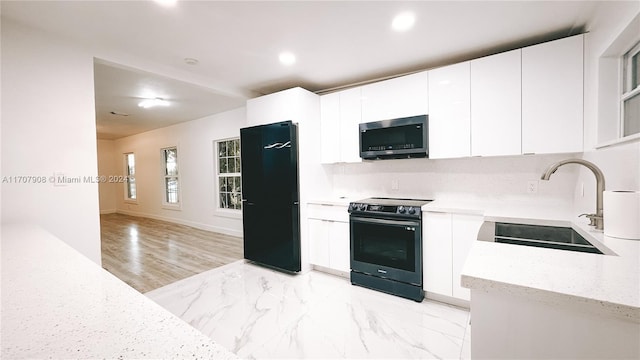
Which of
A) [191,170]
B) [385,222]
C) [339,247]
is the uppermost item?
[191,170]

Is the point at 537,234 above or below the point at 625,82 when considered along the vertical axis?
below

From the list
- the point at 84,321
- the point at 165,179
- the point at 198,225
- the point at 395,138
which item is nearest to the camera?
the point at 84,321

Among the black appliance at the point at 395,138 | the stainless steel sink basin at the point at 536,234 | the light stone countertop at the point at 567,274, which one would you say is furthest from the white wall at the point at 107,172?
the light stone countertop at the point at 567,274

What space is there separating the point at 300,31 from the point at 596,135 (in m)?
2.25

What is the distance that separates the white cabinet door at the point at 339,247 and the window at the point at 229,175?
2.63 m

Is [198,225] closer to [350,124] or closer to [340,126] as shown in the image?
[340,126]

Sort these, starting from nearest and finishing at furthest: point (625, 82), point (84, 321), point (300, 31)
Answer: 1. point (84, 321)
2. point (625, 82)
3. point (300, 31)

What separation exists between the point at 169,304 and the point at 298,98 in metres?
2.47

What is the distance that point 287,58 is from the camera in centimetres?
267

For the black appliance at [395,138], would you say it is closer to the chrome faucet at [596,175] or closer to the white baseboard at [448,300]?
the chrome faucet at [596,175]

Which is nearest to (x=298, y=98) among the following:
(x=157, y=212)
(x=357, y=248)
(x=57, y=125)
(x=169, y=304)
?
(x=357, y=248)

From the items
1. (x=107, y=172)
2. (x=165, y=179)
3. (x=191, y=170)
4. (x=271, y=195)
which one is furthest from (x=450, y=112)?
(x=107, y=172)

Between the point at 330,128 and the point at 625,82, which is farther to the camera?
the point at 330,128

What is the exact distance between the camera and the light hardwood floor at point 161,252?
3.25 meters
